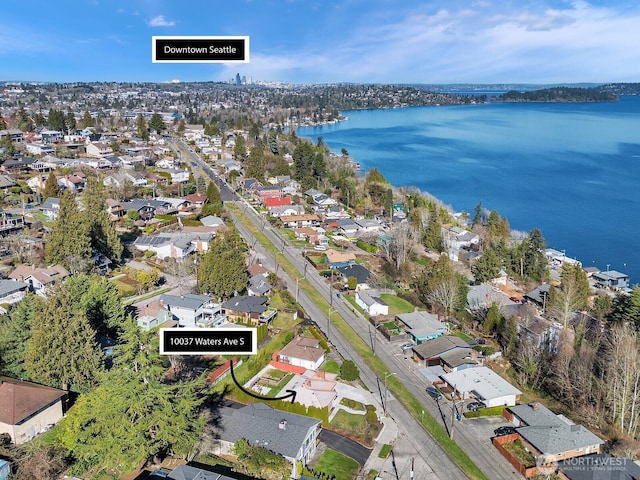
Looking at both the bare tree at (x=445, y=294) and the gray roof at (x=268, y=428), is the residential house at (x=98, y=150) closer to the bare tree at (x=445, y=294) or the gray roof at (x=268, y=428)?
the bare tree at (x=445, y=294)

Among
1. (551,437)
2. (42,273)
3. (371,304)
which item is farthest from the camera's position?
(371,304)

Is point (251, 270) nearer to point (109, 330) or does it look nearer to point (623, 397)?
point (109, 330)

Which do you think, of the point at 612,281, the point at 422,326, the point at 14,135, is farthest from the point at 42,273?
the point at 14,135

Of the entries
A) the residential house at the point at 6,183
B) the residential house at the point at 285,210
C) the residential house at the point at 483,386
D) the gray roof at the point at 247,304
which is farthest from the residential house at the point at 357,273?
the residential house at the point at 6,183

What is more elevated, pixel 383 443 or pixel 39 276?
pixel 39 276

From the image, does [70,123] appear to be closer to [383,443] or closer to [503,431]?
[383,443]
